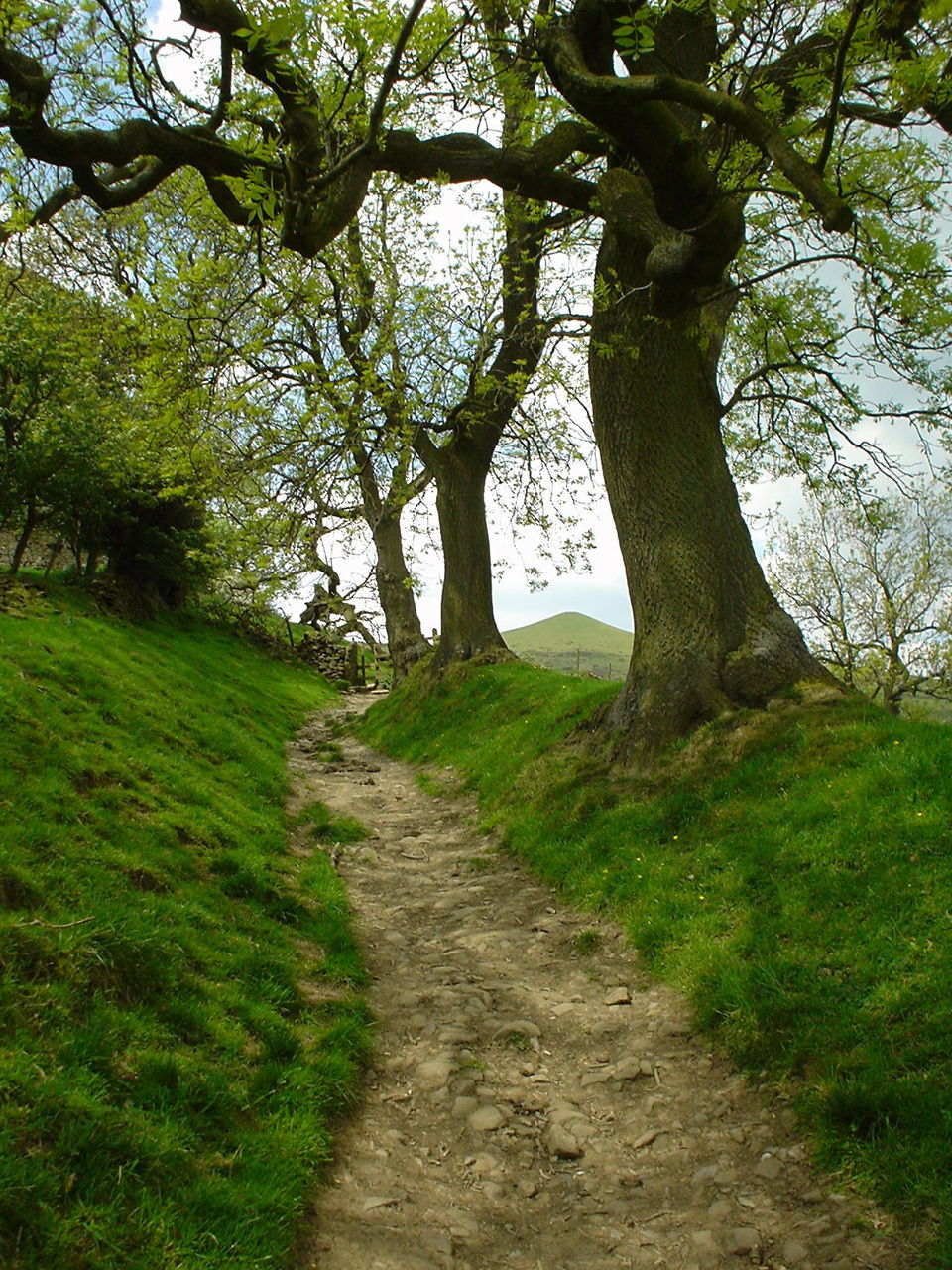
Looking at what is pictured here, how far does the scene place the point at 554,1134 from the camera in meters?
5.06

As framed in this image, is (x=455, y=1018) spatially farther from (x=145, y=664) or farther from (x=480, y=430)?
(x=480, y=430)

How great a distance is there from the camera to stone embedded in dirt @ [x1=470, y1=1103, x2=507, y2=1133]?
512 centimetres

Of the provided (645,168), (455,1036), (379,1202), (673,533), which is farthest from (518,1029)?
(645,168)

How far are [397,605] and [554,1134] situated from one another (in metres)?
22.4

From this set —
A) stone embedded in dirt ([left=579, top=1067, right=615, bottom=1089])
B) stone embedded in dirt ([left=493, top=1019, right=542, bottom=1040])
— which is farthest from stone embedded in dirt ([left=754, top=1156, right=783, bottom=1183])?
stone embedded in dirt ([left=493, top=1019, right=542, bottom=1040])

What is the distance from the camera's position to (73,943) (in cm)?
504

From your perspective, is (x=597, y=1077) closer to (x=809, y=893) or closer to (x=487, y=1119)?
(x=487, y=1119)

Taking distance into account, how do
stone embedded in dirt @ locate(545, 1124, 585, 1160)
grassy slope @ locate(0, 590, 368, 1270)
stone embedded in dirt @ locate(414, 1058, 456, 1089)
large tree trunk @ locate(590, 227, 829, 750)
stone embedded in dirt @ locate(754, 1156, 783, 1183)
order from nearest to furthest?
grassy slope @ locate(0, 590, 368, 1270) → stone embedded in dirt @ locate(754, 1156, 783, 1183) → stone embedded in dirt @ locate(545, 1124, 585, 1160) → stone embedded in dirt @ locate(414, 1058, 456, 1089) → large tree trunk @ locate(590, 227, 829, 750)

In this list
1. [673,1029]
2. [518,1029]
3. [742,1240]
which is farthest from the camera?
[518,1029]

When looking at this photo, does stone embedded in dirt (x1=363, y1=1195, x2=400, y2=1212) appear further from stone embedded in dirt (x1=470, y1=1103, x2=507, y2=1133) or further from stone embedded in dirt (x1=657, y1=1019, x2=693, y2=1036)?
stone embedded in dirt (x1=657, y1=1019, x2=693, y2=1036)

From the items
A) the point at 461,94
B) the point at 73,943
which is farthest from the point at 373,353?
the point at 73,943

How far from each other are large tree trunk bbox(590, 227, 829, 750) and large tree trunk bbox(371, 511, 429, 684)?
619 inches

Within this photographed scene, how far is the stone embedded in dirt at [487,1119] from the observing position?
5.12m

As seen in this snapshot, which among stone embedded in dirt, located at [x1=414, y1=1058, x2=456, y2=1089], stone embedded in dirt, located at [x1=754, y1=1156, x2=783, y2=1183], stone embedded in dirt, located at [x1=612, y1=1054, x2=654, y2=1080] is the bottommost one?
stone embedded in dirt, located at [x1=414, y1=1058, x2=456, y2=1089]
